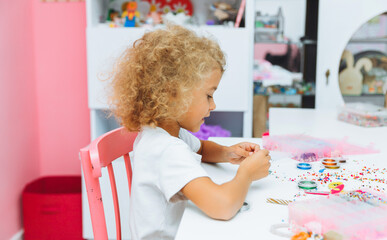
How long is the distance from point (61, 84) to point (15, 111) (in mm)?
355

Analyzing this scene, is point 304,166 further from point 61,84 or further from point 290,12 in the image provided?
point 61,84

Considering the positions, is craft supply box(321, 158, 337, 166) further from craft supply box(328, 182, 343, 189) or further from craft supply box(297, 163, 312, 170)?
craft supply box(328, 182, 343, 189)

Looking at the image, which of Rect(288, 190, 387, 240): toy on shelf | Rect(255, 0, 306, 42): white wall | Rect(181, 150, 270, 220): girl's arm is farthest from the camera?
Rect(255, 0, 306, 42): white wall

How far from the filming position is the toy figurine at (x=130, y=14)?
207 centimetres

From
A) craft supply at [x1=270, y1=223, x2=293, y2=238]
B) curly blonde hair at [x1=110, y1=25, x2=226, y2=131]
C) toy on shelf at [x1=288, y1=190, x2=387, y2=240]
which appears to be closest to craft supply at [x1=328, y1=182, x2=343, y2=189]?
toy on shelf at [x1=288, y1=190, x2=387, y2=240]

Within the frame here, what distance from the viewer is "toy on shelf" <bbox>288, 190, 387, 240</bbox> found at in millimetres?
584

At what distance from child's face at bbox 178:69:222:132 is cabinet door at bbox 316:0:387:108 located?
1.43 meters

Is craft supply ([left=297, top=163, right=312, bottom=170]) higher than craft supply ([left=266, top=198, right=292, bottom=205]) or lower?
higher

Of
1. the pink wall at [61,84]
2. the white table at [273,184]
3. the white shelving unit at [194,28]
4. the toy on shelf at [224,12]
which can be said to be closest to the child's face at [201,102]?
the white table at [273,184]

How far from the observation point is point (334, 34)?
2180mm

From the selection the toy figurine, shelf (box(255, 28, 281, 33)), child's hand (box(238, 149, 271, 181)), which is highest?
the toy figurine

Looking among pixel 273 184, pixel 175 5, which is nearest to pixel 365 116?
pixel 273 184

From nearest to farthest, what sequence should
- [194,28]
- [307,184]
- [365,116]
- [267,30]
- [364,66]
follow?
[307,184] → [365,116] → [194,28] → [364,66] → [267,30]

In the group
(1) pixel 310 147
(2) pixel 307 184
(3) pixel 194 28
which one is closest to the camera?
(2) pixel 307 184
